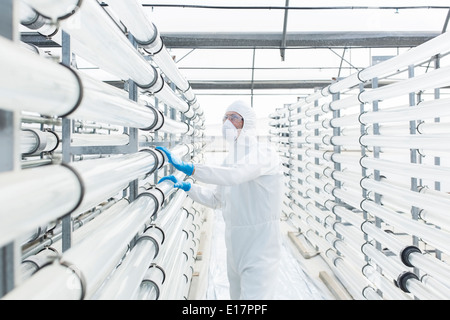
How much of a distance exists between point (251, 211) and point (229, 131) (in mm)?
546

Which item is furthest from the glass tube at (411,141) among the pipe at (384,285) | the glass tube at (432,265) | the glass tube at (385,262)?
the pipe at (384,285)

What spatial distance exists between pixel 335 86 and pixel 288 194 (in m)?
2.32

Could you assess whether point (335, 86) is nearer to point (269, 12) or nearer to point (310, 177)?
point (310, 177)

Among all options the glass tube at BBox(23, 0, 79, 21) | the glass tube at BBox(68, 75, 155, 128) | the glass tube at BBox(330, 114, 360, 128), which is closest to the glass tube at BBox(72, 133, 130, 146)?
the glass tube at BBox(68, 75, 155, 128)

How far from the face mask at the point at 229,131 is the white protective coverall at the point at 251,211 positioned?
37 mm

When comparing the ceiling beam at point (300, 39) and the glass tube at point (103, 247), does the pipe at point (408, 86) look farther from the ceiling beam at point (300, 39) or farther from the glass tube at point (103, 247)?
the ceiling beam at point (300, 39)

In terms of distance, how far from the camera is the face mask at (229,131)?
1.98 meters

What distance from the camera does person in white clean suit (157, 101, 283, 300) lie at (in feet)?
5.98

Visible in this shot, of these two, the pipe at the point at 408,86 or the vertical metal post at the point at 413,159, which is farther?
the vertical metal post at the point at 413,159

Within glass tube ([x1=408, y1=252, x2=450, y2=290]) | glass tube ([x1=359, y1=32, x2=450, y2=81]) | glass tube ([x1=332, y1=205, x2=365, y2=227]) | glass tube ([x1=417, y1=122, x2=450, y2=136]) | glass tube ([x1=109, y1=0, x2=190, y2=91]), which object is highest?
glass tube ([x1=359, y1=32, x2=450, y2=81])

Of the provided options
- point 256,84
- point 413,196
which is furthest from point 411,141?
point 256,84

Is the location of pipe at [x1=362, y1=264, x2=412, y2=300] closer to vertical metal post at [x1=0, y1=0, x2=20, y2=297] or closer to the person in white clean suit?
the person in white clean suit

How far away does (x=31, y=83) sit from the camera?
20.6 inches

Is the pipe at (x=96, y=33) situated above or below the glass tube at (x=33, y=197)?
above
